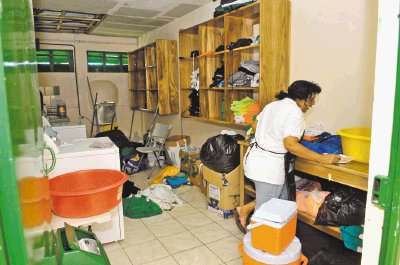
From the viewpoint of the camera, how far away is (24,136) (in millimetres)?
577

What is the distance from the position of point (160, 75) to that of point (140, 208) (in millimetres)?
2390

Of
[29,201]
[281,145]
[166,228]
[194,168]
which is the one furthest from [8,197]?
[194,168]

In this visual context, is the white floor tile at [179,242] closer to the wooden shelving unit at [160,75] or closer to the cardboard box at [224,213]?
the cardboard box at [224,213]

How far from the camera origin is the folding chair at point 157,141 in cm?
470

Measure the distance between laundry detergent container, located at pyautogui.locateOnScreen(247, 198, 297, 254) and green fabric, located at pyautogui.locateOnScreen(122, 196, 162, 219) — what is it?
171 centimetres

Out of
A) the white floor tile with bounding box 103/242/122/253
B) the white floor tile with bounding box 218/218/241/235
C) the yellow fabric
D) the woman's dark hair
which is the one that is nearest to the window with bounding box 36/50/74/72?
the yellow fabric

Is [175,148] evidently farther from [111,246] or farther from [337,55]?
[337,55]

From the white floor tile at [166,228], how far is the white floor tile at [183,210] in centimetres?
16

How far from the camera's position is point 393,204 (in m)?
0.82

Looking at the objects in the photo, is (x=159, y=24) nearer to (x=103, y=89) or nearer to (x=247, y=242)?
(x=103, y=89)

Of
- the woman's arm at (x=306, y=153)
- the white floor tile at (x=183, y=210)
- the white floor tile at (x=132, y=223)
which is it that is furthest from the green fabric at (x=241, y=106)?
the white floor tile at (x=132, y=223)

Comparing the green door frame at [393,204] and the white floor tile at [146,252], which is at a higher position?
the green door frame at [393,204]

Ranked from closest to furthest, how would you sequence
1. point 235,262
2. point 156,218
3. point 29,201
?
point 29,201, point 235,262, point 156,218

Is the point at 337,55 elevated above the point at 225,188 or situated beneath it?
elevated above
